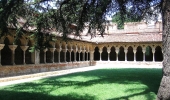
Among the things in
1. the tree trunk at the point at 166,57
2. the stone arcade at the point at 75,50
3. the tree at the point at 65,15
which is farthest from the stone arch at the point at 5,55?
the tree trunk at the point at 166,57

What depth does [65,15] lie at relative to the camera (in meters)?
10.8

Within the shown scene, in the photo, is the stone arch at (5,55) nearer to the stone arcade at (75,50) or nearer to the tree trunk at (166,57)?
the stone arcade at (75,50)

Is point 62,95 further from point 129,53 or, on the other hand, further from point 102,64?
point 129,53

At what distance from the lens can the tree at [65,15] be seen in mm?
7004

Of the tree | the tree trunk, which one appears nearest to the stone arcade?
the tree

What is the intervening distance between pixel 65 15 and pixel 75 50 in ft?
48.1

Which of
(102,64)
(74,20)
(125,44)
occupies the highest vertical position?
(74,20)

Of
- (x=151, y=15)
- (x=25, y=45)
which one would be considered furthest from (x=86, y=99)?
(x=25, y=45)

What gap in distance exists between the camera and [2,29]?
24.1 feet

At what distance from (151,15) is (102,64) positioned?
1725 centimetres

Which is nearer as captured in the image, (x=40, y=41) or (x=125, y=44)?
(x=40, y=41)

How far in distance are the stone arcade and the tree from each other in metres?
3.86

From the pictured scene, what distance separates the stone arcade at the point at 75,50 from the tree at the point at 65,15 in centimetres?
386

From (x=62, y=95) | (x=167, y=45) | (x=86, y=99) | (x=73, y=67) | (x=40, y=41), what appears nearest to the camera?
(x=167, y=45)
